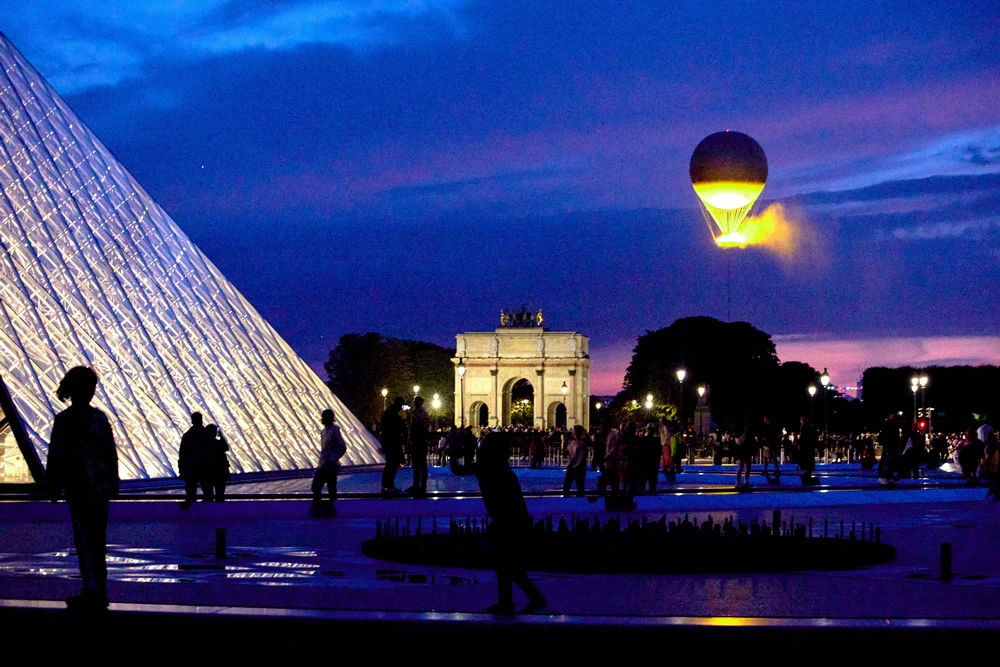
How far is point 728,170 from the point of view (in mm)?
33031

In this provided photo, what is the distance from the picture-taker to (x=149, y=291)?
104ft

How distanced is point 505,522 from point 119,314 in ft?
66.7

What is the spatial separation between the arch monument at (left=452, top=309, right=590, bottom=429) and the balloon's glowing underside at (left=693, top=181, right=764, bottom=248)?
85321 millimetres

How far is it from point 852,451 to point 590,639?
159 feet

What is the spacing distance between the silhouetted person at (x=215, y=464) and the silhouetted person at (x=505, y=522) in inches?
464

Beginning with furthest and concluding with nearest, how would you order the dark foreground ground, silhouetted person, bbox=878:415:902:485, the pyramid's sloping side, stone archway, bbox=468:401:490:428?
stone archway, bbox=468:401:490:428 → silhouetted person, bbox=878:415:902:485 → the pyramid's sloping side → the dark foreground ground

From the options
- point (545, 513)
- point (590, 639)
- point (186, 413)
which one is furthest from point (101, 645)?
point (186, 413)

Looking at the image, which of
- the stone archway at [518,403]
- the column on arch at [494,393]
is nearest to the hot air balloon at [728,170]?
the stone archway at [518,403]

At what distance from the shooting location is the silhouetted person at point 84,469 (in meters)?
9.99

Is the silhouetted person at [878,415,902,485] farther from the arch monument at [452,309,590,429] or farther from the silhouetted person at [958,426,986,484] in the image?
the arch monument at [452,309,590,429]

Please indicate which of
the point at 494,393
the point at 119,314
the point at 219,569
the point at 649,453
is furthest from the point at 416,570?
the point at 494,393

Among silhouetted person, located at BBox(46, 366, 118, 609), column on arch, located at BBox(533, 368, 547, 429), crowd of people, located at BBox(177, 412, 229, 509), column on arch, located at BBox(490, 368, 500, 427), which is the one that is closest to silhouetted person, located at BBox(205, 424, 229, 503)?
crowd of people, located at BBox(177, 412, 229, 509)

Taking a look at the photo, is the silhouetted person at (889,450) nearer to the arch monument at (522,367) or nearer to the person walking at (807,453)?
the person walking at (807,453)

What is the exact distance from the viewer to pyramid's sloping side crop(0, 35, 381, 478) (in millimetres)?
26406
